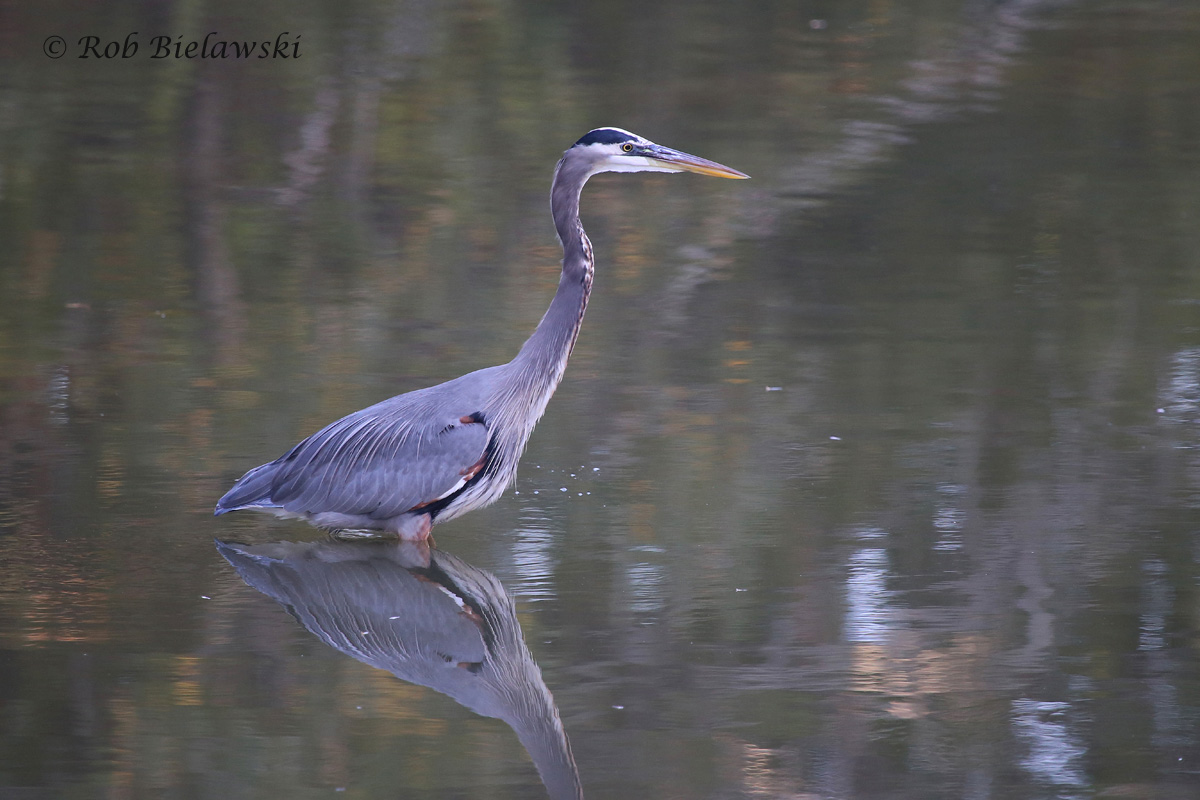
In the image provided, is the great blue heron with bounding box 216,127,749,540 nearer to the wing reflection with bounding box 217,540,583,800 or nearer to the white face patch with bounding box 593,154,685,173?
the white face patch with bounding box 593,154,685,173

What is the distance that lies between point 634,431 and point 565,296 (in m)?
1.22

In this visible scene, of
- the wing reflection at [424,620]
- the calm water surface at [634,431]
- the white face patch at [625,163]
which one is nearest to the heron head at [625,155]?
the white face patch at [625,163]

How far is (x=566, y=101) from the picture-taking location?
46.7 feet

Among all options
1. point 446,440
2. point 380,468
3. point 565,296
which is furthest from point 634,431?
point 380,468

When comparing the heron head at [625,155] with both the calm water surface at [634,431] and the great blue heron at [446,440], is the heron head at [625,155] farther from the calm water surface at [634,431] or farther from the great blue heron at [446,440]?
the calm water surface at [634,431]

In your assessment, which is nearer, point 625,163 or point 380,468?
point 380,468

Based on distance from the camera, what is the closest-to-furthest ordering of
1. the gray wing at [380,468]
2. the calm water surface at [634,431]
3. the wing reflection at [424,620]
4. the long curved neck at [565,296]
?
1. the calm water surface at [634,431]
2. the wing reflection at [424,620]
3. the gray wing at [380,468]
4. the long curved neck at [565,296]

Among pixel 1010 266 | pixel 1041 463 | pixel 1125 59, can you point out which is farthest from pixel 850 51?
pixel 1041 463

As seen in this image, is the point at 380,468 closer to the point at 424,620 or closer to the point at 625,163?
the point at 424,620

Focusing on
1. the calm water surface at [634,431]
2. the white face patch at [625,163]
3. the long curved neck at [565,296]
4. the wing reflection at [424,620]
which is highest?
the white face patch at [625,163]

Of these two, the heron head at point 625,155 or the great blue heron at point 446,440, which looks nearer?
the great blue heron at point 446,440

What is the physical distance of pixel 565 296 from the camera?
6398 millimetres

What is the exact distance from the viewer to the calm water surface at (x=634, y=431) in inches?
189

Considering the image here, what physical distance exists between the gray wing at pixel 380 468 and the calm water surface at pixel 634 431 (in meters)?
0.22
